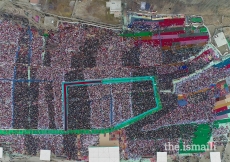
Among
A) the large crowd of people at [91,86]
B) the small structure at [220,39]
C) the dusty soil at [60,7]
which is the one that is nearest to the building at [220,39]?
the small structure at [220,39]

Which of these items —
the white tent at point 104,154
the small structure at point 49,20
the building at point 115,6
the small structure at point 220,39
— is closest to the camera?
the white tent at point 104,154

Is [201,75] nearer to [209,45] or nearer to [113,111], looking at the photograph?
[209,45]

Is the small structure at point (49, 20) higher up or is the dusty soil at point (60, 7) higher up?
the dusty soil at point (60, 7)

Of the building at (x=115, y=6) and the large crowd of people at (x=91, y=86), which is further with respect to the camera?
the large crowd of people at (x=91, y=86)

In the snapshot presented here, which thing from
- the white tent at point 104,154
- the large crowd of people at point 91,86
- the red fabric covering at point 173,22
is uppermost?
the red fabric covering at point 173,22

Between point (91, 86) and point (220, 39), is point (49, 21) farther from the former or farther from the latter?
point (220, 39)

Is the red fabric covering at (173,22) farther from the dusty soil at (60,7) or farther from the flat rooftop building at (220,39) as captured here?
the dusty soil at (60,7)

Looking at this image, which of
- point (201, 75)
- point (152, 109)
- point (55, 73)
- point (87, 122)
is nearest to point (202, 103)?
point (201, 75)
